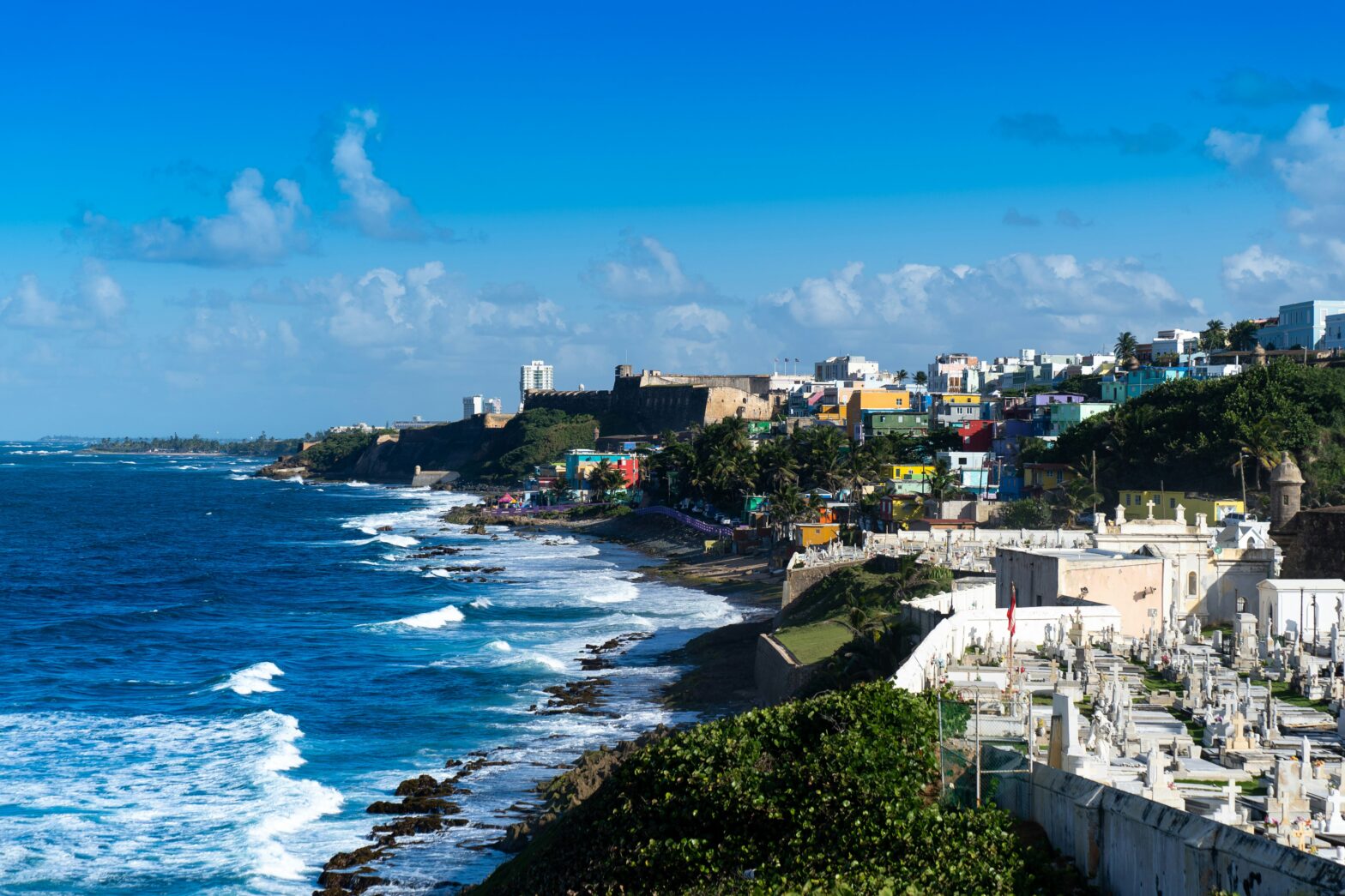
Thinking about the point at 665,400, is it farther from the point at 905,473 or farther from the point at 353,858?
the point at 353,858

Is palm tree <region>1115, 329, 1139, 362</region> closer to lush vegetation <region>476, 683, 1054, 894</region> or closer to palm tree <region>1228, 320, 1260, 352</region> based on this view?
palm tree <region>1228, 320, 1260, 352</region>

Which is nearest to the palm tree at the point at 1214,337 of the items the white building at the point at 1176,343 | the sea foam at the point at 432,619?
the white building at the point at 1176,343

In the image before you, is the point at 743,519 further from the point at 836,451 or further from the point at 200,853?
the point at 200,853

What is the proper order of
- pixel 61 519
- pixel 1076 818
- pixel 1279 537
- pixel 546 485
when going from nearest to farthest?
pixel 1076 818 → pixel 1279 537 → pixel 61 519 → pixel 546 485

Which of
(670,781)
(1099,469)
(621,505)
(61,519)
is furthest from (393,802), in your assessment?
(61,519)

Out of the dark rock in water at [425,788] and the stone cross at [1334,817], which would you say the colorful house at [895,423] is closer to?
the dark rock in water at [425,788]

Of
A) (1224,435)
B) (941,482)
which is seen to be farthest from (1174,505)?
(941,482)
